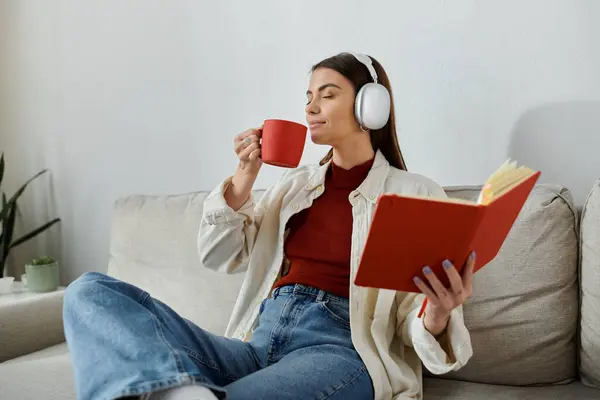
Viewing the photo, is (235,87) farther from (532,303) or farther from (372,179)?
(532,303)

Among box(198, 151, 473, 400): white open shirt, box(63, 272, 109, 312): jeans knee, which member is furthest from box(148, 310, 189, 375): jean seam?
box(198, 151, 473, 400): white open shirt

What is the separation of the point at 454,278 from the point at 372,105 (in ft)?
1.61

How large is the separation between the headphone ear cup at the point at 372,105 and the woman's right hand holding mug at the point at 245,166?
0.22 m

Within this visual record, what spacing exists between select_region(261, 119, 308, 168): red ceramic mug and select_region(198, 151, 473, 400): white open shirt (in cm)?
17

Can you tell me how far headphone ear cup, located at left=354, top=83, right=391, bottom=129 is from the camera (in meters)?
1.31

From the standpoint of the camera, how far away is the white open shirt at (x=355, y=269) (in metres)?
1.15

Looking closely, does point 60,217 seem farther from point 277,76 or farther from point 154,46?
point 277,76

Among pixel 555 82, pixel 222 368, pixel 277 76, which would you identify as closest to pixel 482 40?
pixel 555 82

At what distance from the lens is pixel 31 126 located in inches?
103

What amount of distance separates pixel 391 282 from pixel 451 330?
0.76 feet

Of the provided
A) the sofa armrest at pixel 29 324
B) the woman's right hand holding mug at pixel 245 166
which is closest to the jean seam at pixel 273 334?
the woman's right hand holding mug at pixel 245 166

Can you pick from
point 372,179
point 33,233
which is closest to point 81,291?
point 372,179

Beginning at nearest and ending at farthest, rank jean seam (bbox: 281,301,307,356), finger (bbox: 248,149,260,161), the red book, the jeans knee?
the red book → the jeans knee → jean seam (bbox: 281,301,307,356) → finger (bbox: 248,149,260,161)

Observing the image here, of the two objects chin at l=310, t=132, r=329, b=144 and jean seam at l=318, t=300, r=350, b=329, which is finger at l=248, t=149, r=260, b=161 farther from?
jean seam at l=318, t=300, r=350, b=329
